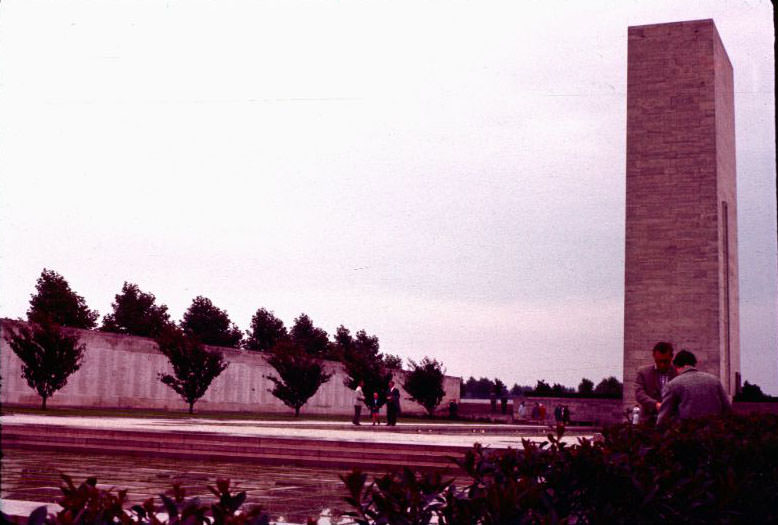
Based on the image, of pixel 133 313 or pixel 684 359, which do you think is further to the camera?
pixel 133 313

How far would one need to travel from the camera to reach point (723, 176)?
→ 3388 cm

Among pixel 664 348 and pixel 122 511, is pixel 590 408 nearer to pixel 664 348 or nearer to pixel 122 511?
pixel 664 348

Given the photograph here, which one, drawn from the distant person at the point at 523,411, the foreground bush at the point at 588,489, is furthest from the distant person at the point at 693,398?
the distant person at the point at 523,411

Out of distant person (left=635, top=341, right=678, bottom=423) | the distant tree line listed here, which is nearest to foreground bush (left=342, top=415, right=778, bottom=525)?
distant person (left=635, top=341, right=678, bottom=423)

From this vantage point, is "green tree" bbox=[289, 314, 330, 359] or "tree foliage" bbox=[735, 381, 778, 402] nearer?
"tree foliage" bbox=[735, 381, 778, 402]

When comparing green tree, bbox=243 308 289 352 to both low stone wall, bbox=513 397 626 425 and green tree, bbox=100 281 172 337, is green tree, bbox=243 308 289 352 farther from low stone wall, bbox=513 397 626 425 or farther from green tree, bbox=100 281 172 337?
low stone wall, bbox=513 397 626 425

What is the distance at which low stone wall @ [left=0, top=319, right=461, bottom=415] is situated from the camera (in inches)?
1313

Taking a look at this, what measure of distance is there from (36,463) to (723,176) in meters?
28.5

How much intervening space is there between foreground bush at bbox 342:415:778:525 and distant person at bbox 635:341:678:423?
3.74 meters

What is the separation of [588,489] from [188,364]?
115 ft

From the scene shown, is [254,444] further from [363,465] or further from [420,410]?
[420,410]

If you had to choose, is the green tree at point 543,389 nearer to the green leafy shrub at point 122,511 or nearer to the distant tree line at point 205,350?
the distant tree line at point 205,350

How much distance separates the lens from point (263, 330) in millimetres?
88562

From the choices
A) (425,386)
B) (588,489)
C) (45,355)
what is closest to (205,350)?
(45,355)
